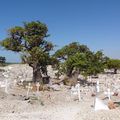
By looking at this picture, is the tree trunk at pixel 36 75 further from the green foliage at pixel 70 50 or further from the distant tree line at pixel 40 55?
the green foliage at pixel 70 50

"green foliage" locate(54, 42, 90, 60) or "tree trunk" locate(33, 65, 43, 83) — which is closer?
"tree trunk" locate(33, 65, 43, 83)

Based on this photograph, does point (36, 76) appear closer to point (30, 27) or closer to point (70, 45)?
point (30, 27)

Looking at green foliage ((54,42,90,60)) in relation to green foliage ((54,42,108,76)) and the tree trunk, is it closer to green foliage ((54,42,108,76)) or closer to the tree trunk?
green foliage ((54,42,108,76))

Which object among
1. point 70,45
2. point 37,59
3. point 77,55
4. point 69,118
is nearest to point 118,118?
point 69,118

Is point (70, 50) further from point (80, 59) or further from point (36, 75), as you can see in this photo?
point (36, 75)

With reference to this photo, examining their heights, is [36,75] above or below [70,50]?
below

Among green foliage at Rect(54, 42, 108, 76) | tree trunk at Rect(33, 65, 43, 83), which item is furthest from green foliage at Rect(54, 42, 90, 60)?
tree trunk at Rect(33, 65, 43, 83)

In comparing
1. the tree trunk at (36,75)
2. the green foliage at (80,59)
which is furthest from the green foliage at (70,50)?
the tree trunk at (36,75)

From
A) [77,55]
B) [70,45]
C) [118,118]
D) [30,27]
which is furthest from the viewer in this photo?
[70,45]

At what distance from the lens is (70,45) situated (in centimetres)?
4831

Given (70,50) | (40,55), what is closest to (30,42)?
(40,55)

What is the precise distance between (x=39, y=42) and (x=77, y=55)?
20.0ft

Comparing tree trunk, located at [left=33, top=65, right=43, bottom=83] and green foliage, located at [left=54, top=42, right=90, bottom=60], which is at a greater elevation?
green foliage, located at [left=54, top=42, right=90, bottom=60]

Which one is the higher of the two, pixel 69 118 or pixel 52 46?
pixel 52 46
